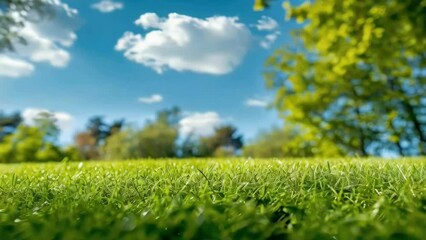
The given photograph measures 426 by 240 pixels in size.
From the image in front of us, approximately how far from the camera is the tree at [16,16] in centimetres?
1445

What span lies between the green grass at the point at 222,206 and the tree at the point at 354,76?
11029 mm

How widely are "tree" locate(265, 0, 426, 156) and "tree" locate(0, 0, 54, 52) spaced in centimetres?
809

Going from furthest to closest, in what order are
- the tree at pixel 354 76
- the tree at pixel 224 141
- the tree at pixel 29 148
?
the tree at pixel 224 141
the tree at pixel 29 148
the tree at pixel 354 76

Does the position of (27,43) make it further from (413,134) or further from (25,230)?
(25,230)

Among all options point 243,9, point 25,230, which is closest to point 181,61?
point 243,9

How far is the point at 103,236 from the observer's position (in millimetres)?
1782

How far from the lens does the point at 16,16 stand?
1535 cm

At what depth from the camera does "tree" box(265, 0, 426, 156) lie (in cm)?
1402

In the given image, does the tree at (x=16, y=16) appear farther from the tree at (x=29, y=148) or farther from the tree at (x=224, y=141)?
the tree at (x=224, y=141)

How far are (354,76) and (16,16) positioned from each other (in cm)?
1180

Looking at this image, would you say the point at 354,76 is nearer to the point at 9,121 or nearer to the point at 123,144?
the point at 123,144

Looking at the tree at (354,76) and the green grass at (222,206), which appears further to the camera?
the tree at (354,76)

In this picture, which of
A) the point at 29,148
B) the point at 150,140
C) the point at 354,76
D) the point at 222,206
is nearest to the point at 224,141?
the point at 150,140

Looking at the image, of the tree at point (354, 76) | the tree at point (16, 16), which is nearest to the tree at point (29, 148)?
the tree at point (16, 16)
